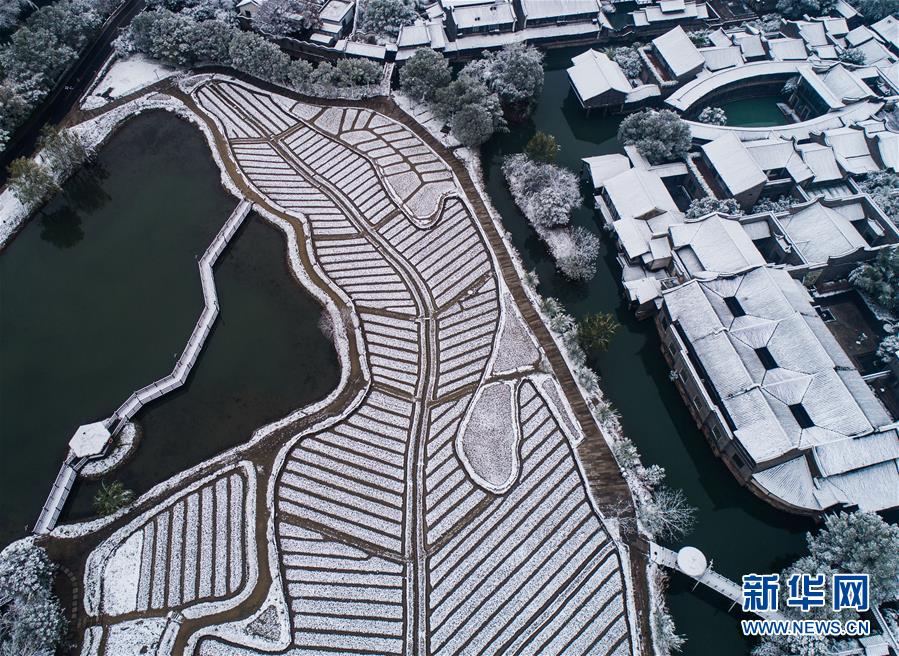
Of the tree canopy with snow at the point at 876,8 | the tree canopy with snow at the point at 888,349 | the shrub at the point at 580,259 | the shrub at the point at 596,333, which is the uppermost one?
the tree canopy with snow at the point at 876,8

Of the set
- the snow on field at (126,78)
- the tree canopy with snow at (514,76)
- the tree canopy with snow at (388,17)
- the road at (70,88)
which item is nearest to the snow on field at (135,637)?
the road at (70,88)

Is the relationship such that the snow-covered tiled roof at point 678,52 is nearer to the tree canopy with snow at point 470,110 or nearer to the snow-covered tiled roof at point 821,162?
the snow-covered tiled roof at point 821,162

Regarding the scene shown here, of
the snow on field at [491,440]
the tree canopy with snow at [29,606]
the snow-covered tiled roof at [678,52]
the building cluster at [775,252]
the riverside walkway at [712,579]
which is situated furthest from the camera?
the snow-covered tiled roof at [678,52]

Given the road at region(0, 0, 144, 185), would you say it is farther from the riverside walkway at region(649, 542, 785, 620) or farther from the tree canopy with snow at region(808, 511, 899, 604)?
the tree canopy with snow at region(808, 511, 899, 604)

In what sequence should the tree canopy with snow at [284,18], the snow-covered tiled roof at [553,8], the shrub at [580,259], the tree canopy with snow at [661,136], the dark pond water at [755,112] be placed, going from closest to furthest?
the shrub at [580,259] < the tree canopy with snow at [661,136] < the dark pond water at [755,112] < the tree canopy with snow at [284,18] < the snow-covered tiled roof at [553,8]

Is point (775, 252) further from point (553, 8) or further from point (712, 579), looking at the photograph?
point (553, 8)

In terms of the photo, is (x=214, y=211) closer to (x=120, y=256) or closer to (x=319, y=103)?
(x=120, y=256)
